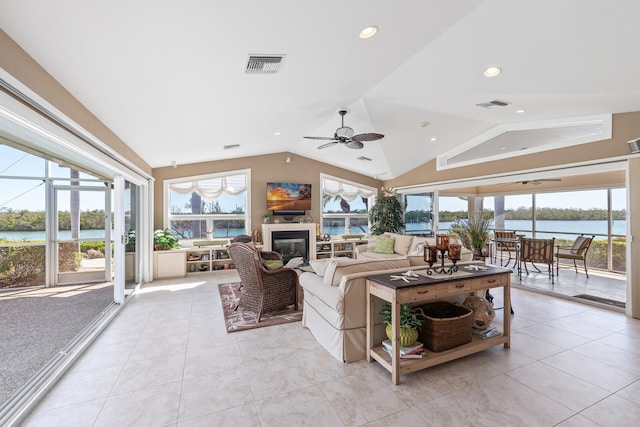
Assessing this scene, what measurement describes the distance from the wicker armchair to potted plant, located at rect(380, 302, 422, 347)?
1.71 meters

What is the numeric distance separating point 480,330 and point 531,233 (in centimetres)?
702

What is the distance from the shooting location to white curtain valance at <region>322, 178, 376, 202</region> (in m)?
8.52

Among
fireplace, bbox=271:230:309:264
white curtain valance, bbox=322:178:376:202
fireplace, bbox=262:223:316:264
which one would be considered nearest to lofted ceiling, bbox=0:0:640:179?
fireplace, bbox=262:223:316:264

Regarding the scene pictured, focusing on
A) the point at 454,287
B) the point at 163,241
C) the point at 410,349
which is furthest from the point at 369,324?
the point at 163,241

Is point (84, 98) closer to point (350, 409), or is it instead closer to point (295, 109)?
point (295, 109)

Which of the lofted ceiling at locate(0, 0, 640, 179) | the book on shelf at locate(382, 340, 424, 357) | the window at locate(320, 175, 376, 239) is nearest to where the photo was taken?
the lofted ceiling at locate(0, 0, 640, 179)

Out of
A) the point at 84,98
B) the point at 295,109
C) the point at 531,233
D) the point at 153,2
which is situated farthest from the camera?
the point at 531,233

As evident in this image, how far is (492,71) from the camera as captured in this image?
3.30 m

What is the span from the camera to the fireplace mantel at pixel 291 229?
7121 millimetres

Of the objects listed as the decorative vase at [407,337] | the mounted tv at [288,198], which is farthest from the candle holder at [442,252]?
the mounted tv at [288,198]

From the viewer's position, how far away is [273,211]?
7461 millimetres

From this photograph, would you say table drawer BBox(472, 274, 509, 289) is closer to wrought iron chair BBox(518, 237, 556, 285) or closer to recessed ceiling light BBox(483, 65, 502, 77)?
recessed ceiling light BBox(483, 65, 502, 77)

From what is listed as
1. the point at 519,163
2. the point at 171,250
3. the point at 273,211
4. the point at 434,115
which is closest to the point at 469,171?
the point at 519,163

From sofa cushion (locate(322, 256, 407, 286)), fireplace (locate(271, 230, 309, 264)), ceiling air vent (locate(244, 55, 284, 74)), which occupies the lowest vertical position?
fireplace (locate(271, 230, 309, 264))
